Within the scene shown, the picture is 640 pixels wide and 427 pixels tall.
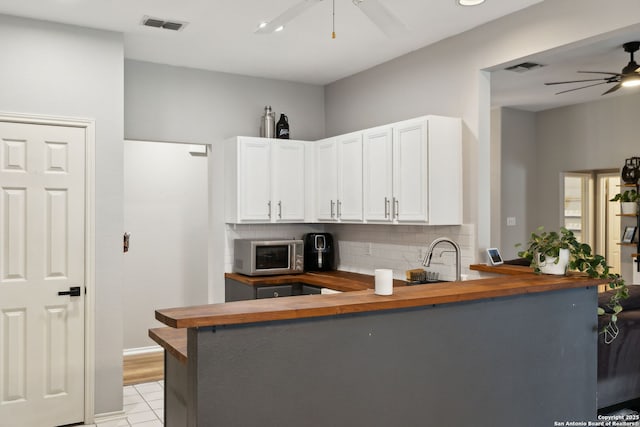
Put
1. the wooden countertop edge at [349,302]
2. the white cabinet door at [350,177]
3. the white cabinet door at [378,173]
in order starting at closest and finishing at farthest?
the wooden countertop edge at [349,302] < the white cabinet door at [378,173] < the white cabinet door at [350,177]

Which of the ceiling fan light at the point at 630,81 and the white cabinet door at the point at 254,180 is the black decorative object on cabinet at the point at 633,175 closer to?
the ceiling fan light at the point at 630,81

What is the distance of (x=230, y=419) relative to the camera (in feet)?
6.10

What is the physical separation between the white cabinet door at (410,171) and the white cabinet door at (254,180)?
1.30 meters

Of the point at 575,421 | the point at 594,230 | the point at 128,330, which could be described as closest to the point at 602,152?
the point at 594,230

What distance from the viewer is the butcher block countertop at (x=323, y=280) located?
13.9ft

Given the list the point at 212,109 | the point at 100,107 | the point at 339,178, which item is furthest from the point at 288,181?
the point at 100,107

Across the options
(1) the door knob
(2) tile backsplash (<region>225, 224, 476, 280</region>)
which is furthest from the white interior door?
(2) tile backsplash (<region>225, 224, 476, 280</region>)

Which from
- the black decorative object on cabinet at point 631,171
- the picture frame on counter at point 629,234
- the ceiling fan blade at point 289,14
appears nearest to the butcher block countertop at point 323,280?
the ceiling fan blade at point 289,14

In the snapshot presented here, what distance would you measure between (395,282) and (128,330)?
296cm

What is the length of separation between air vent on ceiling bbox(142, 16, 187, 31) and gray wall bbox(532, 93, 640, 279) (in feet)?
18.1

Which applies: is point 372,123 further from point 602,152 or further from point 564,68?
point 602,152

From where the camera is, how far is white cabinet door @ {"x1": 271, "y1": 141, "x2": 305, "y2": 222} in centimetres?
490

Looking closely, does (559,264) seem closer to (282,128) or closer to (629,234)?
(282,128)

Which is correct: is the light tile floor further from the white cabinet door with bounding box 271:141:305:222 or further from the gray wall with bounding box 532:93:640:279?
the gray wall with bounding box 532:93:640:279
